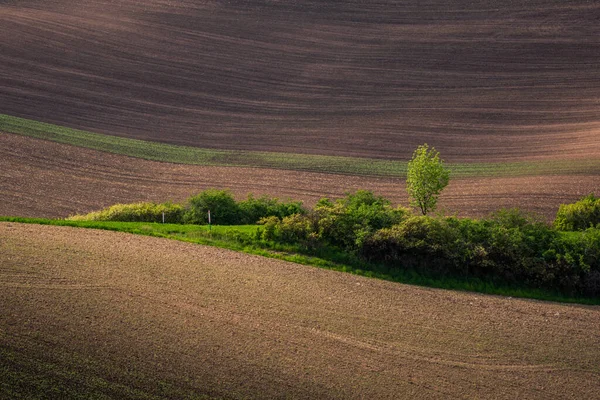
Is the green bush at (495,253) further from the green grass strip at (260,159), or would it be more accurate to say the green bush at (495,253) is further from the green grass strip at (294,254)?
the green grass strip at (260,159)

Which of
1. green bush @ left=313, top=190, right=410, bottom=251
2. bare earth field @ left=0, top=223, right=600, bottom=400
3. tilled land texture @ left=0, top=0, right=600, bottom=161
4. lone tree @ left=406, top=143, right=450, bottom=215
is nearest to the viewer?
bare earth field @ left=0, top=223, right=600, bottom=400

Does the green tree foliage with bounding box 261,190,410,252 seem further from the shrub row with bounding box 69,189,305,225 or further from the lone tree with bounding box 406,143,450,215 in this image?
the lone tree with bounding box 406,143,450,215

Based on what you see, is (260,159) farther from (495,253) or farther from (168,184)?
(495,253)

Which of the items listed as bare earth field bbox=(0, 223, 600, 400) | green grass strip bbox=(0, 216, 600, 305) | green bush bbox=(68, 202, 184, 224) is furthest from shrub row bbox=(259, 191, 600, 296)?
green bush bbox=(68, 202, 184, 224)

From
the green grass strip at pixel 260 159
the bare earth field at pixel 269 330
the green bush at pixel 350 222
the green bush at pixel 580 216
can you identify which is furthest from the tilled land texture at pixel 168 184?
the bare earth field at pixel 269 330

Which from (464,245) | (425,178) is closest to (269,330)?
(464,245)

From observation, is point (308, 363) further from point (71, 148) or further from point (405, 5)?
point (405, 5)
